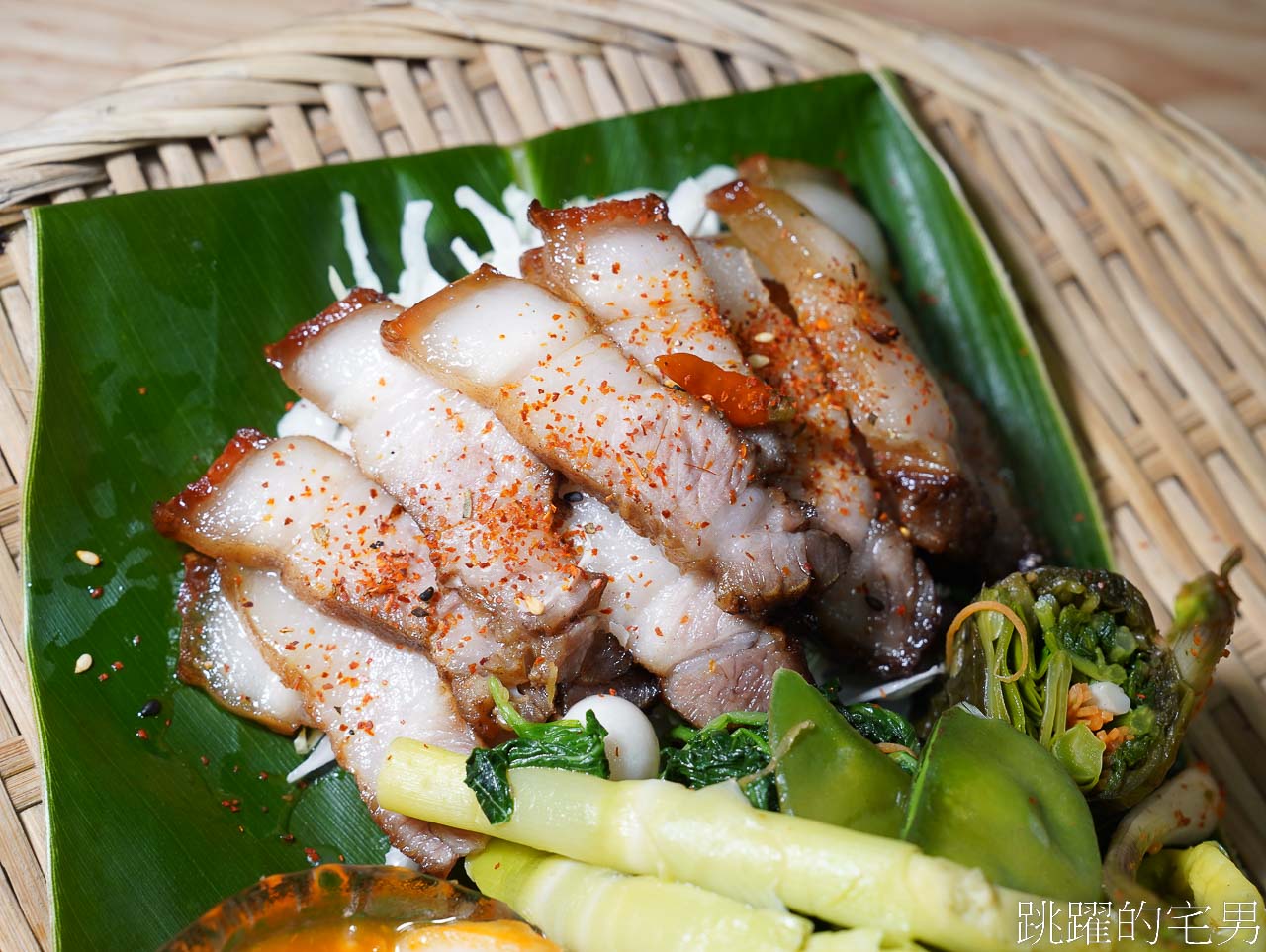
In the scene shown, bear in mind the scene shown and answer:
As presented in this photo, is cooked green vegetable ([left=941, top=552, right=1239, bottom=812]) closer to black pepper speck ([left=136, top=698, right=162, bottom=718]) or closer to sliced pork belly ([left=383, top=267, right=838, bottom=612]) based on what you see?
sliced pork belly ([left=383, top=267, right=838, bottom=612])

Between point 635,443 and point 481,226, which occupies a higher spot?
point 481,226

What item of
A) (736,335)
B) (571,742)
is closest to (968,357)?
(736,335)

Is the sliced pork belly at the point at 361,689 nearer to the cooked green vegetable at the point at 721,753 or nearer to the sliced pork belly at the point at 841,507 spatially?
the cooked green vegetable at the point at 721,753

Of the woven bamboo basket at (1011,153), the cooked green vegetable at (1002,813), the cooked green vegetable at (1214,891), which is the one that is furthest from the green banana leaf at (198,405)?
the cooked green vegetable at (1002,813)

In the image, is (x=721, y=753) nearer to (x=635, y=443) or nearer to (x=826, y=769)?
(x=826, y=769)

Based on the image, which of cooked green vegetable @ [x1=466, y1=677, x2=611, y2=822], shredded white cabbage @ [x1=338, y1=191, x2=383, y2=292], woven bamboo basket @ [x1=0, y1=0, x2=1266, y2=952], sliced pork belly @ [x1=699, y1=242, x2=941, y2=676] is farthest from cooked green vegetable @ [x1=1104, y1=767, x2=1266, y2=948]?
shredded white cabbage @ [x1=338, y1=191, x2=383, y2=292]

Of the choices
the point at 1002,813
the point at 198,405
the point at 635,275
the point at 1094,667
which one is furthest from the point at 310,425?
the point at 1094,667
